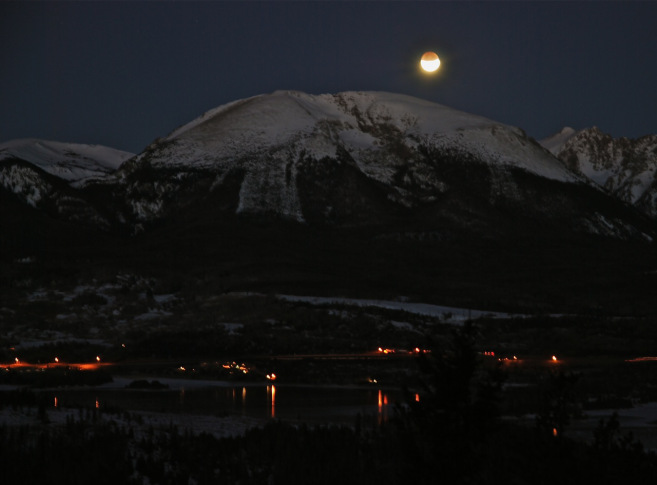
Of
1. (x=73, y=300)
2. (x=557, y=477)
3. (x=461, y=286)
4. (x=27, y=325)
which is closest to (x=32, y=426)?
(x=557, y=477)

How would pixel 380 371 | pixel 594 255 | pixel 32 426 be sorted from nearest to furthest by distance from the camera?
pixel 32 426
pixel 380 371
pixel 594 255

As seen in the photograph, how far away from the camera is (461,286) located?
150250mm

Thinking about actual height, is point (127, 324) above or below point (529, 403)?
above

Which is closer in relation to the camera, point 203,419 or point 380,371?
point 203,419

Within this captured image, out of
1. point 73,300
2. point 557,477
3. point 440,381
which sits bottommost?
point 557,477

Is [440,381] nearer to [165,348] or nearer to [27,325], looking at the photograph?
[165,348]

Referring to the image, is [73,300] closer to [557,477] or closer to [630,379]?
[630,379]

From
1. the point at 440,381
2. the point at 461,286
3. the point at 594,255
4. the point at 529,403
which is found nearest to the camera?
the point at 440,381

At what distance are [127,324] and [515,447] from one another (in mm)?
78098

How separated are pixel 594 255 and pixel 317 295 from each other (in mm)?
89527

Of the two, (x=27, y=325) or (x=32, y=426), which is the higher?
(x=27, y=325)

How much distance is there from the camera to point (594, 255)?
195750 millimetres

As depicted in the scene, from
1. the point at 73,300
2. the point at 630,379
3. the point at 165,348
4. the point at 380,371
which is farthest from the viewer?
the point at 73,300

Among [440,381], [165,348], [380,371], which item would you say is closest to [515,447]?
[440,381]
